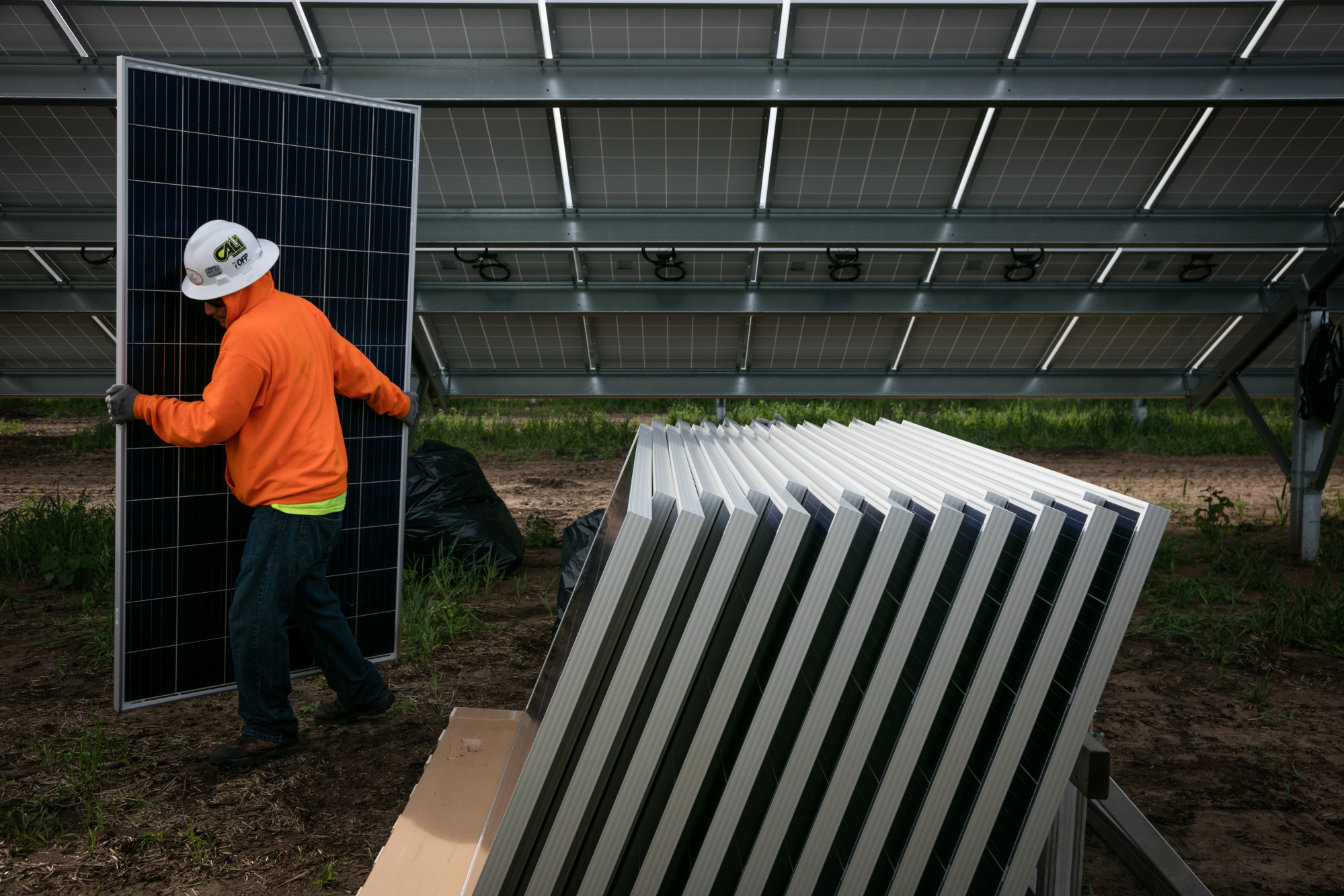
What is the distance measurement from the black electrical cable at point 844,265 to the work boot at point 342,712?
4.24 m

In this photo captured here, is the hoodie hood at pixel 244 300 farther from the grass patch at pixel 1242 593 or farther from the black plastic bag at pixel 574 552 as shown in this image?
the grass patch at pixel 1242 593

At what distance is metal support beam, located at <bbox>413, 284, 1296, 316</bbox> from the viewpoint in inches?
250

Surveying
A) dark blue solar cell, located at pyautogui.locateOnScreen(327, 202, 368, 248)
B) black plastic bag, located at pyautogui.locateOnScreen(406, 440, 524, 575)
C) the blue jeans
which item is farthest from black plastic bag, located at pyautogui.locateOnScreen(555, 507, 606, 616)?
dark blue solar cell, located at pyautogui.locateOnScreen(327, 202, 368, 248)

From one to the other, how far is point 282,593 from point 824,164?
407 cm

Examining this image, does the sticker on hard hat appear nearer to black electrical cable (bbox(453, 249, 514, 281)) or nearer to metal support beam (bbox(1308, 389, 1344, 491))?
black electrical cable (bbox(453, 249, 514, 281))

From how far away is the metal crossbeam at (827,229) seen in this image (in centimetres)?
551

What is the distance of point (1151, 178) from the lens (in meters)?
5.52

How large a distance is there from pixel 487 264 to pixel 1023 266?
3.92 m

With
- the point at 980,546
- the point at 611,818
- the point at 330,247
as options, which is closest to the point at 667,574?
the point at 611,818

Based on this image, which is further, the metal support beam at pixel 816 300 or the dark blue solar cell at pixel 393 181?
the metal support beam at pixel 816 300

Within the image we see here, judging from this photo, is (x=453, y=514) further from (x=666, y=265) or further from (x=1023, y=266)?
(x=1023, y=266)

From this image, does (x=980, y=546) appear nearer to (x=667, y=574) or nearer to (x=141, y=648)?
(x=667, y=574)

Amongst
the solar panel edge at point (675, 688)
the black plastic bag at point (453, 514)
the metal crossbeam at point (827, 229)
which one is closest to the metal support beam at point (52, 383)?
the metal crossbeam at point (827, 229)

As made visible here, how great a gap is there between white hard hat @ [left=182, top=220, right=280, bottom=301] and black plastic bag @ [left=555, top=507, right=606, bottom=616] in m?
2.13
